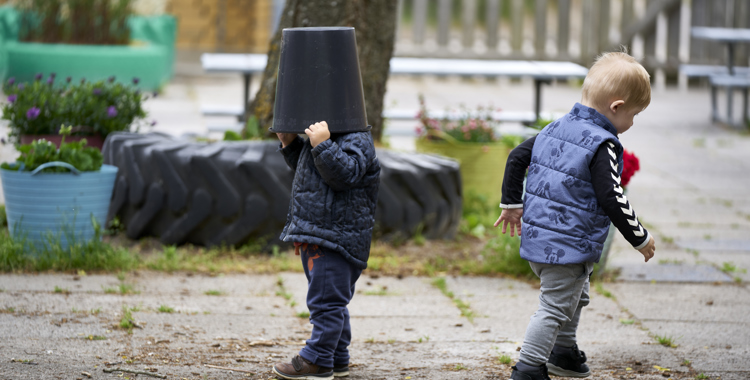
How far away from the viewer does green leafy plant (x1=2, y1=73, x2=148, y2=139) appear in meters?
5.22

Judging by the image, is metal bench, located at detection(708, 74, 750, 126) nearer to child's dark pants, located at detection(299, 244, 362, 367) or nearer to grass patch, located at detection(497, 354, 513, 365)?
grass patch, located at detection(497, 354, 513, 365)

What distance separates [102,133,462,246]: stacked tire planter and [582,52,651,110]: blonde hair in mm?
2157

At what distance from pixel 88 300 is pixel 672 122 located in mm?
9304

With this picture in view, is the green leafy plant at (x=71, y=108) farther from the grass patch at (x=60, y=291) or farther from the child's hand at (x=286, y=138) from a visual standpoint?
the child's hand at (x=286, y=138)

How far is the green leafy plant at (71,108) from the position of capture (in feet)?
17.1

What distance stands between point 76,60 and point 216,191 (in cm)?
709

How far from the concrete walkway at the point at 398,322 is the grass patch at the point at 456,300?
0.04 metres

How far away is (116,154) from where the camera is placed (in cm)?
494

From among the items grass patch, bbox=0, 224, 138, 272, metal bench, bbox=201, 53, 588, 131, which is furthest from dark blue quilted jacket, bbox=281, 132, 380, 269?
metal bench, bbox=201, 53, 588, 131

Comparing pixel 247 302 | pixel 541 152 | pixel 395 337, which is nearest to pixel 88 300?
pixel 247 302

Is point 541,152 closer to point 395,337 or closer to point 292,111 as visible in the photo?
point 292,111

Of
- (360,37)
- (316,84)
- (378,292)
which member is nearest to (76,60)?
(360,37)

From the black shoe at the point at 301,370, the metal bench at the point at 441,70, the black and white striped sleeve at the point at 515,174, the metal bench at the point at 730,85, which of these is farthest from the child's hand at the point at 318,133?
the metal bench at the point at 730,85

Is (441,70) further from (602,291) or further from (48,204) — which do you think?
(48,204)
